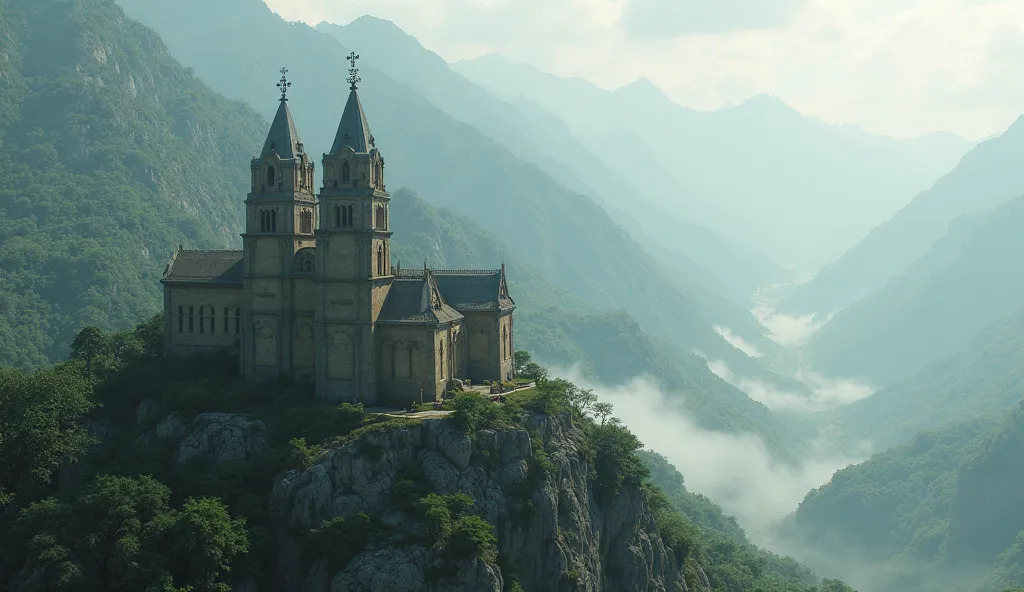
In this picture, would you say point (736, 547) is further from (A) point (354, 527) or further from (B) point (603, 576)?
(A) point (354, 527)

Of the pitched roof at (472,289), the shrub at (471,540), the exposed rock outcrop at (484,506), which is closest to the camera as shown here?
the exposed rock outcrop at (484,506)

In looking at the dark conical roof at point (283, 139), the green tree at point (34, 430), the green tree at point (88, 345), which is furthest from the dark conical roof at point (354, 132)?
the green tree at point (88, 345)

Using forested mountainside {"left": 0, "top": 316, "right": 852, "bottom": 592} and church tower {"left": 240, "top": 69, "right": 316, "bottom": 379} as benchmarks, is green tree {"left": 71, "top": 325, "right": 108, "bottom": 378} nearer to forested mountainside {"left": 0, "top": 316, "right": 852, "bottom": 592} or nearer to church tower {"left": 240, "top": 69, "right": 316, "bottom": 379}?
forested mountainside {"left": 0, "top": 316, "right": 852, "bottom": 592}

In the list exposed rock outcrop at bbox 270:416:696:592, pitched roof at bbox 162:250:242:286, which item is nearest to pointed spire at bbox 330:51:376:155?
pitched roof at bbox 162:250:242:286

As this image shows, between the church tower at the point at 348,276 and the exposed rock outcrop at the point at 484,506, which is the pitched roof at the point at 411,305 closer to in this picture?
the church tower at the point at 348,276

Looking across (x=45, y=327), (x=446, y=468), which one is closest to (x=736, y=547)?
(x=446, y=468)
